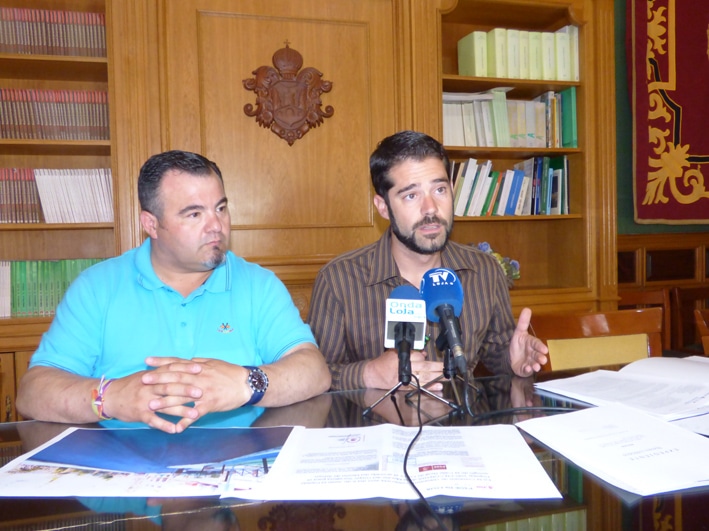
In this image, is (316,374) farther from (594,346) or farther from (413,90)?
(413,90)

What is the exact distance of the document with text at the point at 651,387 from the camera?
3.68ft

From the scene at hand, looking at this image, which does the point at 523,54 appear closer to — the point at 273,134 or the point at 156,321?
the point at 273,134

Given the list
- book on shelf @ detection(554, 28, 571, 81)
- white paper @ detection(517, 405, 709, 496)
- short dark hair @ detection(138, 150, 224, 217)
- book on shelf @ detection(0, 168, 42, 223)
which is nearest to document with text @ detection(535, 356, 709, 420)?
white paper @ detection(517, 405, 709, 496)

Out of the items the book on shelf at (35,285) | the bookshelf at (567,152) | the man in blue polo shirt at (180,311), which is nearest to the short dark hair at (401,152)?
the man in blue polo shirt at (180,311)

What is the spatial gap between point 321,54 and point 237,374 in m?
1.98

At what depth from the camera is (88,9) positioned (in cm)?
276

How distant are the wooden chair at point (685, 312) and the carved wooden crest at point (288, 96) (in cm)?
229

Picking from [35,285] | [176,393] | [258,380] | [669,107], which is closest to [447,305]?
[258,380]

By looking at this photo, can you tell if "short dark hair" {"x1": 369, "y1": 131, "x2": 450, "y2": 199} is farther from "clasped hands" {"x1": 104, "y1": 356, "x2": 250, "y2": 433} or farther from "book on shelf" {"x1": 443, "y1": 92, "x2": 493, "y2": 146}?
"book on shelf" {"x1": 443, "y1": 92, "x2": 493, "y2": 146}

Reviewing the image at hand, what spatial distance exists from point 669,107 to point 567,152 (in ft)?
2.49

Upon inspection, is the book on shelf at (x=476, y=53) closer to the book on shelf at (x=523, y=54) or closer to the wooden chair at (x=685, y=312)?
the book on shelf at (x=523, y=54)

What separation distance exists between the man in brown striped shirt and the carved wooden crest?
0.95 meters

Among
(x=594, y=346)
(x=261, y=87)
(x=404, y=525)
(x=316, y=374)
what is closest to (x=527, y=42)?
(x=261, y=87)

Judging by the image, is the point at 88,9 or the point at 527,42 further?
the point at 527,42
